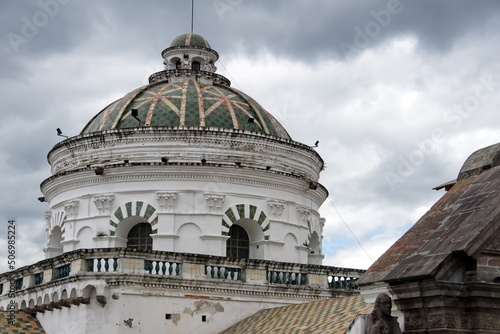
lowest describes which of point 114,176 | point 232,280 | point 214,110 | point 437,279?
point 437,279

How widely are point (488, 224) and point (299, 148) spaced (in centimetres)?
1741

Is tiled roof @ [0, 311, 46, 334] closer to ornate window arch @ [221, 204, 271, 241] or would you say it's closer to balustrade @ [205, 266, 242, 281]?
balustrade @ [205, 266, 242, 281]

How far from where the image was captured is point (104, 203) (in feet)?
79.9

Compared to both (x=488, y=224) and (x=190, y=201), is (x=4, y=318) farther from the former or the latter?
(x=488, y=224)

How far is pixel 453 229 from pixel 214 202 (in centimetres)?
1491

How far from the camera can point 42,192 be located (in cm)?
2742

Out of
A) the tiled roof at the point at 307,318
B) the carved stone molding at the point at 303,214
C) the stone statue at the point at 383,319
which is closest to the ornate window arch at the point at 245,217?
the carved stone molding at the point at 303,214

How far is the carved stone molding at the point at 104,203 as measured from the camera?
79.7 feet

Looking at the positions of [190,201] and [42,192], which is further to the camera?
[42,192]

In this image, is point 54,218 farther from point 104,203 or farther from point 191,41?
point 191,41

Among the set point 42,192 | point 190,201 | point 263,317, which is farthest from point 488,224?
point 42,192

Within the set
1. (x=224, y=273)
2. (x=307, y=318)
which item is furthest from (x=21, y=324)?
(x=307, y=318)

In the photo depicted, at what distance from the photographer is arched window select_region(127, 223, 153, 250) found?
24.2 meters

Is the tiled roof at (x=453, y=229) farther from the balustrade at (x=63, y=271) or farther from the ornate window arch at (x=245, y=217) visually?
the ornate window arch at (x=245, y=217)
